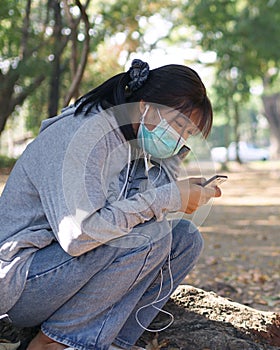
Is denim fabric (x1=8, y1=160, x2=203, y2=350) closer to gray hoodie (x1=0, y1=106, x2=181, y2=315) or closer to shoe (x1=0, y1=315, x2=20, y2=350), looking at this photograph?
gray hoodie (x1=0, y1=106, x2=181, y2=315)

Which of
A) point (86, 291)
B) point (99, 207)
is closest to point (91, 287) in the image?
point (86, 291)

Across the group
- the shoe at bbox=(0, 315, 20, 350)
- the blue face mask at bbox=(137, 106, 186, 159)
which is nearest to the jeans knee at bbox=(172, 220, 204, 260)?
the blue face mask at bbox=(137, 106, 186, 159)

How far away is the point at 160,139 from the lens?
2.19 metres

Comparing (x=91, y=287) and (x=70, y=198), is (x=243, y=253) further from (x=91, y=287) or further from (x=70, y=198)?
(x=70, y=198)

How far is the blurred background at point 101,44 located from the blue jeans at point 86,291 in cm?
67

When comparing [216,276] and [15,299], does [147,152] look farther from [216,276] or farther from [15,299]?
[216,276]

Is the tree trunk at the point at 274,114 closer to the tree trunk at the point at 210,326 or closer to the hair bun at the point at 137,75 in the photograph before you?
the tree trunk at the point at 210,326

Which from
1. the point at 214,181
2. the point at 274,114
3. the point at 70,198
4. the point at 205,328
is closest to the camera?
the point at 70,198

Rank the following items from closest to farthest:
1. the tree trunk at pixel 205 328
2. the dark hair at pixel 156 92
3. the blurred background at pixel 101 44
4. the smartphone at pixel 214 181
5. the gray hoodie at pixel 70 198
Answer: the gray hoodie at pixel 70 198, the dark hair at pixel 156 92, the smartphone at pixel 214 181, the tree trunk at pixel 205 328, the blurred background at pixel 101 44

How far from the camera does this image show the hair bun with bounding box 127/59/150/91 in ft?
7.11

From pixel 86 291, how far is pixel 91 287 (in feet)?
0.07

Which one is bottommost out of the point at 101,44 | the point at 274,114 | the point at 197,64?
the point at 274,114

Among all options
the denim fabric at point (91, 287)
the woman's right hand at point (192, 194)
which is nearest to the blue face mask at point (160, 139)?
the woman's right hand at point (192, 194)

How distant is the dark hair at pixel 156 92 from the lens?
7.05 ft
